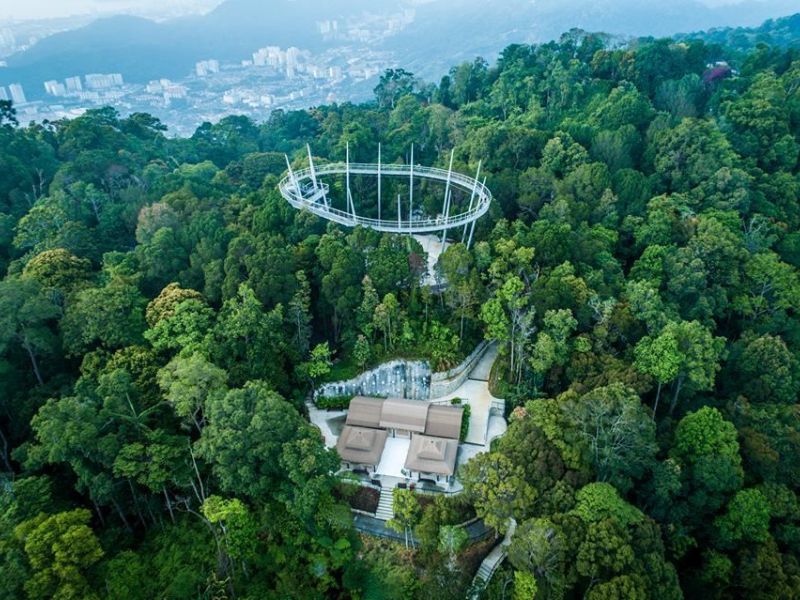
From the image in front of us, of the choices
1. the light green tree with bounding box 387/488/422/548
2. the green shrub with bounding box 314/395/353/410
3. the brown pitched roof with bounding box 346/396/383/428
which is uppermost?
the light green tree with bounding box 387/488/422/548

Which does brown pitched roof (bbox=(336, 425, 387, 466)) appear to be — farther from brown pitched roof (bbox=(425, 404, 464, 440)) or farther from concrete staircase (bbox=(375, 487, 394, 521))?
brown pitched roof (bbox=(425, 404, 464, 440))

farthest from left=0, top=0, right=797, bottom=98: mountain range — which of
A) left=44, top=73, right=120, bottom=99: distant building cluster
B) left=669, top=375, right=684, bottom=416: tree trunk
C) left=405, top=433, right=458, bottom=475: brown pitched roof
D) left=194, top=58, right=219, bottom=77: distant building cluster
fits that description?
left=405, top=433, right=458, bottom=475: brown pitched roof

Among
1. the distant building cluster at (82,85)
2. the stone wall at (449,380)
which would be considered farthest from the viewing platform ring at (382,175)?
the distant building cluster at (82,85)

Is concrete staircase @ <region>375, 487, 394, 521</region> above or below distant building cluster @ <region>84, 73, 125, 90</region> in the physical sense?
below

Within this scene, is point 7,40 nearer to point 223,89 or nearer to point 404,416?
point 223,89

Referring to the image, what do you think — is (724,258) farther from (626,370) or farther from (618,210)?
(626,370)

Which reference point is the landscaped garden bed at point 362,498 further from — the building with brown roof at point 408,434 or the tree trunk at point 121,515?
the tree trunk at point 121,515
